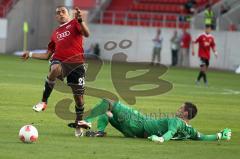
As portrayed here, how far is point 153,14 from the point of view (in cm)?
5525

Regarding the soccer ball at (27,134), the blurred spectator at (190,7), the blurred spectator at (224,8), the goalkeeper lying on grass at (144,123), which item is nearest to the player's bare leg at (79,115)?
the goalkeeper lying on grass at (144,123)

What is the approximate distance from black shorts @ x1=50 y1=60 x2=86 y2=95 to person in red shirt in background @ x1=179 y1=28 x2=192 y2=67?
3586cm

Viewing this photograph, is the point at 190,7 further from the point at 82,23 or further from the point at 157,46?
the point at 82,23

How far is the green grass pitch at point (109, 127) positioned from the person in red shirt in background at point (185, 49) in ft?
59.7

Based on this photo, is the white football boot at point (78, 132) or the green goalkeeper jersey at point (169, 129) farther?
the white football boot at point (78, 132)

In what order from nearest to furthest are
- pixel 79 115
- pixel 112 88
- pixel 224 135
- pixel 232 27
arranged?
pixel 79 115 < pixel 224 135 < pixel 112 88 < pixel 232 27

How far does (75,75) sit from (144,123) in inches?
61.8

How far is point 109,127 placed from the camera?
58.6 ft

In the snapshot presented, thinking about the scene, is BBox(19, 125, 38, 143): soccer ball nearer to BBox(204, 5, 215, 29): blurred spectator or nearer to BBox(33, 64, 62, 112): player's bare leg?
BBox(33, 64, 62, 112): player's bare leg

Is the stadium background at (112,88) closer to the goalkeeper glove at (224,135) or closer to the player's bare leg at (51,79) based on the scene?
the goalkeeper glove at (224,135)

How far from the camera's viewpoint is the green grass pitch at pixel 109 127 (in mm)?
13617

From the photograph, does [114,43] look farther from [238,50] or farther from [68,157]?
[68,157]

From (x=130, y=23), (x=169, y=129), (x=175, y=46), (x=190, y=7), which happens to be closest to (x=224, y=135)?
(x=169, y=129)

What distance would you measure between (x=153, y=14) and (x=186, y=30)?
3335 mm
